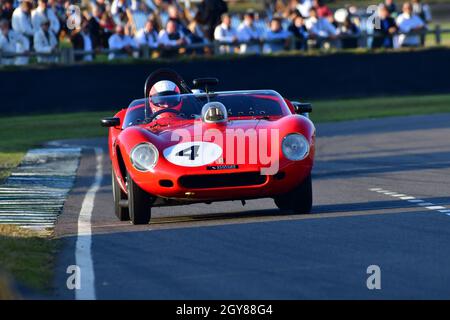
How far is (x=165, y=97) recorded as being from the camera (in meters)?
11.8

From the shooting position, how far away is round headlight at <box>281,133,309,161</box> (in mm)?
10328

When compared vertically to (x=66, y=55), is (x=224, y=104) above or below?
above

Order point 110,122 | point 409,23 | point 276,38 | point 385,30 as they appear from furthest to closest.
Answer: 1. point 409,23
2. point 385,30
3. point 276,38
4. point 110,122

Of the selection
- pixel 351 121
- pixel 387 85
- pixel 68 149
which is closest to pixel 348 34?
pixel 387 85

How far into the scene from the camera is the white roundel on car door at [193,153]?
10133mm

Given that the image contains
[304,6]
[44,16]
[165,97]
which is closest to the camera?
[165,97]

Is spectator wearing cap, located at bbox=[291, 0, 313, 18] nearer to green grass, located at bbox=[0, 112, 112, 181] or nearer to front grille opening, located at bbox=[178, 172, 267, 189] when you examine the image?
green grass, located at bbox=[0, 112, 112, 181]

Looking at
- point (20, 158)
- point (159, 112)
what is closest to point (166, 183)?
point (159, 112)

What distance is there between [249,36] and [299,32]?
1187mm

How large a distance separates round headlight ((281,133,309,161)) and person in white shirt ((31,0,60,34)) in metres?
16.5

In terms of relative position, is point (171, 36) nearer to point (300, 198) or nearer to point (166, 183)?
point (300, 198)

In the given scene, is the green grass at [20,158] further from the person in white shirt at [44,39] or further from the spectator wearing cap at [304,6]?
the spectator wearing cap at [304,6]

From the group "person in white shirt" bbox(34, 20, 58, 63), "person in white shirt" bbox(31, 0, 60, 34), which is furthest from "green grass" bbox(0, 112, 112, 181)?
"person in white shirt" bbox(31, 0, 60, 34)

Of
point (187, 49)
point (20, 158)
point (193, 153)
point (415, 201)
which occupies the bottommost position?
point (20, 158)
